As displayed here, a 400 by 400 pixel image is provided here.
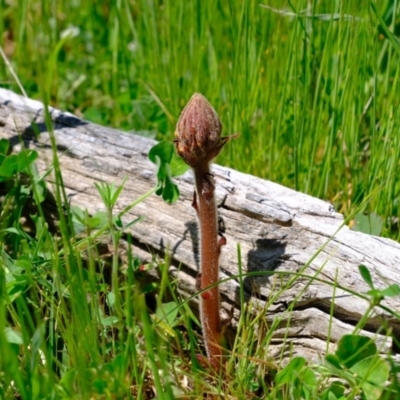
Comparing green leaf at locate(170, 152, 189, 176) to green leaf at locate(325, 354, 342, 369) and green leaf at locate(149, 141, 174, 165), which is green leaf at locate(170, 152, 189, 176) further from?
green leaf at locate(325, 354, 342, 369)

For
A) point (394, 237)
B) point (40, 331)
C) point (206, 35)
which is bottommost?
point (394, 237)

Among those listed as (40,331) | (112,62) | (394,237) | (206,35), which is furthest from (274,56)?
(40,331)

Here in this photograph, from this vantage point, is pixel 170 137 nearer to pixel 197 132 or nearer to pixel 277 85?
pixel 277 85

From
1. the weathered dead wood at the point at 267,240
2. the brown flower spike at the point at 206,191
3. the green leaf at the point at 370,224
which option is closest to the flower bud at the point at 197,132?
the brown flower spike at the point at 206,191

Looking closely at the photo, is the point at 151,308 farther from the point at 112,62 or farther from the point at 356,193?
the point at 112,62

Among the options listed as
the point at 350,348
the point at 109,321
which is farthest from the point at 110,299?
the point at 350,348

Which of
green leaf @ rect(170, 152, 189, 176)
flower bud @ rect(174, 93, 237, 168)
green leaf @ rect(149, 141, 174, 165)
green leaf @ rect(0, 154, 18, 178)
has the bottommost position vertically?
green leaf @ rect(0, 154, 18, 178)

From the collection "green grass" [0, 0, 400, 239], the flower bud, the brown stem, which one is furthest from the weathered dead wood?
the flower bud
